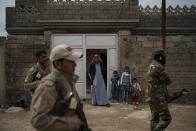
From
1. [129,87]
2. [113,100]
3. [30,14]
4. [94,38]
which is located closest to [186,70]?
[129,87]

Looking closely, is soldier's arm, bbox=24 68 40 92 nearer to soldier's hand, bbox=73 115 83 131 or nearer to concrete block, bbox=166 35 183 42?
soldier's hand, bbox=73 115 83 131

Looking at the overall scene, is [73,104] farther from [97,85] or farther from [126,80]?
[126,80]

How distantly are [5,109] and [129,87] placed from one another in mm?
4154

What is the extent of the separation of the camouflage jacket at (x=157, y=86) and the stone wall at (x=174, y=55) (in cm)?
459

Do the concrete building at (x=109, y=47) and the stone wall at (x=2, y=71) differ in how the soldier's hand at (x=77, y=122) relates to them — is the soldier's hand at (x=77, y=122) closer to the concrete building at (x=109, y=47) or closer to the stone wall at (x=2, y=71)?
the concrete building at (x=109, y=47)

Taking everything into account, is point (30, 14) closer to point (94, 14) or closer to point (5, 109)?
point (94, 14)

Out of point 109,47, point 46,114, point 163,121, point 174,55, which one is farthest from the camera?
point 109,47

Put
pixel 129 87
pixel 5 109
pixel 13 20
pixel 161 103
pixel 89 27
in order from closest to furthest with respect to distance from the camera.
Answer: pixel 161 103, pixel 5 109, pixel 129 87, pixel 89 27, pixel 13 20

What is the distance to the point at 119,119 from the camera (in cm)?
638

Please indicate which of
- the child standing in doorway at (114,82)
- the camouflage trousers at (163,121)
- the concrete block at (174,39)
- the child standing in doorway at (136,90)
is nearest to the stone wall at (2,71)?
the child standing in doorway at (114,82)

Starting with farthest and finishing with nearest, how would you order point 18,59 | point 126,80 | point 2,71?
point 18,59 < point 126,80 < point 2,71

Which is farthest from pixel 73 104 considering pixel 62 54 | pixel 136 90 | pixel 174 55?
pixel 174 55

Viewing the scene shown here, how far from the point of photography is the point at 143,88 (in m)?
8.73

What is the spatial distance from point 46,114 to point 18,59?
23.8 feet
